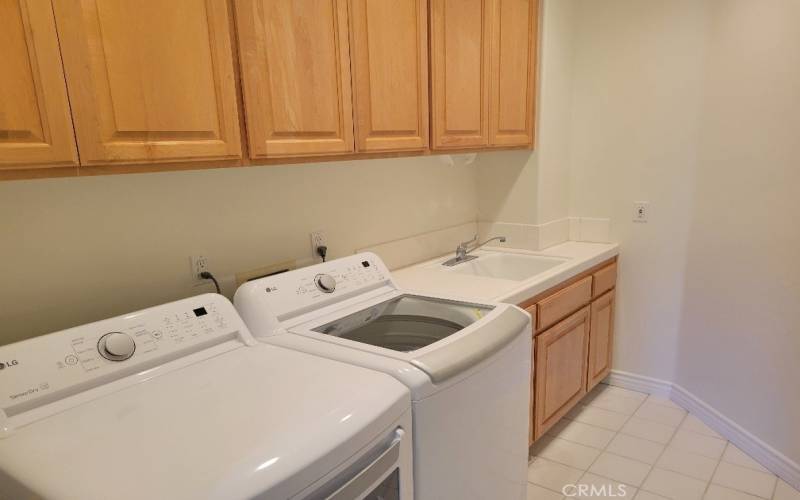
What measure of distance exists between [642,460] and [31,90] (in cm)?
255

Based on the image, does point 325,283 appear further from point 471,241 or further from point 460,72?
point 471,241

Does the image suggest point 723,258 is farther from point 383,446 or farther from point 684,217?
point 383,446

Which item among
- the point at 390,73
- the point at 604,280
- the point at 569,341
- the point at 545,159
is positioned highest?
the point at 390,73

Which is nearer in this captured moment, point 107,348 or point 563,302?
point 107,348

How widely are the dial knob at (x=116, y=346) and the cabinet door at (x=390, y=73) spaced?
90 cm

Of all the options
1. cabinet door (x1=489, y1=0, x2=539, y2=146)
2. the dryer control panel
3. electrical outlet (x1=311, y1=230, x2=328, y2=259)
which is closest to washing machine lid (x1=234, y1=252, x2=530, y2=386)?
the dryer control panel

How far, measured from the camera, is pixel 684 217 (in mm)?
2566

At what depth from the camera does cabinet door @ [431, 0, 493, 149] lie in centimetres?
193

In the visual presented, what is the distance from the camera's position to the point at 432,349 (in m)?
1.25

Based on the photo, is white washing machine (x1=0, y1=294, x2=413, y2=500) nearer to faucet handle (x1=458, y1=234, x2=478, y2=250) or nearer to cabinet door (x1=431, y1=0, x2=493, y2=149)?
cabinet door (x1=431, y1=0, x2=493, y2=149)

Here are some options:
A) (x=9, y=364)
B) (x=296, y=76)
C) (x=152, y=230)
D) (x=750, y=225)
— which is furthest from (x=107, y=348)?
(x=750, y=225)

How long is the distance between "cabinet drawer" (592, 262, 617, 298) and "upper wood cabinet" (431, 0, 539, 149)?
782mm

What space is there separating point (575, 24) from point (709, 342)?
1809 mm

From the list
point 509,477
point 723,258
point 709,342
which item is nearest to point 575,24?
point 723,258
